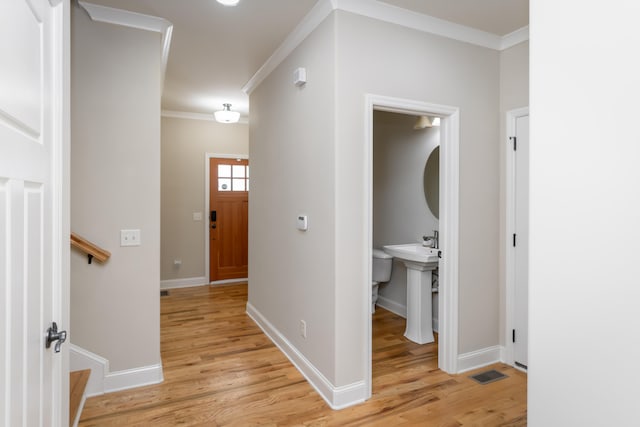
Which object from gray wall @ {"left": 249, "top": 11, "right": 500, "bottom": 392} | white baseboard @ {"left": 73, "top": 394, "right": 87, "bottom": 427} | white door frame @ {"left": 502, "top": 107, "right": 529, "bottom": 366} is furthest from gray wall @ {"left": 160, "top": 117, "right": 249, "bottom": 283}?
white door frame @ {"left": 502, "top": 107, "right": 529, "bottom": 366}

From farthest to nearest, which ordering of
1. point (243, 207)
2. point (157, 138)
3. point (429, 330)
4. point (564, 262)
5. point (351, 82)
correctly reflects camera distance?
point (243, 207), point (429, 330), point (157, 138), point (351, 82), point (564, 262)

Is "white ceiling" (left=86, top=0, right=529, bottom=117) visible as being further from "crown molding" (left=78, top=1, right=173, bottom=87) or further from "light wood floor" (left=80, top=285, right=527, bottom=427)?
"light wood floor" (left=80, top=285, right=527, bottom=427)

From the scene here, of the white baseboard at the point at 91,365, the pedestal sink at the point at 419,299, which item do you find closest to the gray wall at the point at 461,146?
the pedestal sink at the point at 419,299

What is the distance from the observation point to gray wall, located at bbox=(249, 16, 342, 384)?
8.09 ft

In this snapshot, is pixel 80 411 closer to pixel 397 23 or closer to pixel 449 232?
pixel 449 232

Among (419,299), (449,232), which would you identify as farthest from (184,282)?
(449,232)

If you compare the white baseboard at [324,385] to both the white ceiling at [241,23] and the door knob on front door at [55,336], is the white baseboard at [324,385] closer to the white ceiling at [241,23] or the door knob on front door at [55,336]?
the door knob on front door at [55,336]

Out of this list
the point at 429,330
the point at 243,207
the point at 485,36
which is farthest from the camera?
the point at 243,207

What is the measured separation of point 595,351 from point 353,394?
74.7 inches

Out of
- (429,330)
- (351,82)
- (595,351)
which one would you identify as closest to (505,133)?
(351,82)

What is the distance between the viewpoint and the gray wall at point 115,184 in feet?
8.13

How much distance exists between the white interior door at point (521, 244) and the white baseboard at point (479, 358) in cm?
14

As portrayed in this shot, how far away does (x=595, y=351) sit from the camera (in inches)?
Result: 31.2

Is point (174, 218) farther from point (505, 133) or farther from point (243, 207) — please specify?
point (505, 133)
